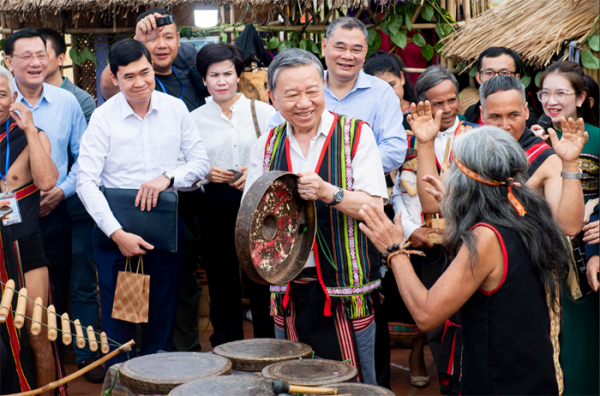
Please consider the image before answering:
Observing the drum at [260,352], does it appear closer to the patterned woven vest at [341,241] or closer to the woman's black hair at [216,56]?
the patterned woven vest at [341,241]

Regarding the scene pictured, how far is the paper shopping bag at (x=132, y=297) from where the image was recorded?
358cm

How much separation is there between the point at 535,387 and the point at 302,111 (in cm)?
150

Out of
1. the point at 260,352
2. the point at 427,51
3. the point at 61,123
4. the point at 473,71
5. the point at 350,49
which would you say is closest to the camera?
the point at 260,352

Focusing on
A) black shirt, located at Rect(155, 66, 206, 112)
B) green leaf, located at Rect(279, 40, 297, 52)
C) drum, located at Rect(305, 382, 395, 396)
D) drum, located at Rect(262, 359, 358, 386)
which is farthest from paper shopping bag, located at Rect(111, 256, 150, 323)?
green leaf, located at Rect(279, 40, 297, 52)

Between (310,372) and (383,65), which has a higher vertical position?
(383,65)

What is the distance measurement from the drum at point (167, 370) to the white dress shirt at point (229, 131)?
5.66 ft

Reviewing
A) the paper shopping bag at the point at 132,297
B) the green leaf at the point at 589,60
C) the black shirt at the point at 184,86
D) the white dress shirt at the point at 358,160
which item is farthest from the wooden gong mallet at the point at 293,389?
the green leaf at the point at 589,60

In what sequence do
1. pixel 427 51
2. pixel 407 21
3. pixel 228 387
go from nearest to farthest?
pixel 228 387
pixel 407 21
pixel 427 51

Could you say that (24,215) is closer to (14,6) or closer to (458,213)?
(458,213)

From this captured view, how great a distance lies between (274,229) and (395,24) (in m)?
3.66

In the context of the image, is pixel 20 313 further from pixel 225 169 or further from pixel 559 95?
pixel 559 95

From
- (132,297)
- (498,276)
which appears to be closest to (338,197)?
(498,276)

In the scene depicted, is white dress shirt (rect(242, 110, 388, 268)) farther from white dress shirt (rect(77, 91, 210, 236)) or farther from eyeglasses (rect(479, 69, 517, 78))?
eyeglasses (rect(479, 69, 517, 78))

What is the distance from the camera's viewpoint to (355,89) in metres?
3.79
